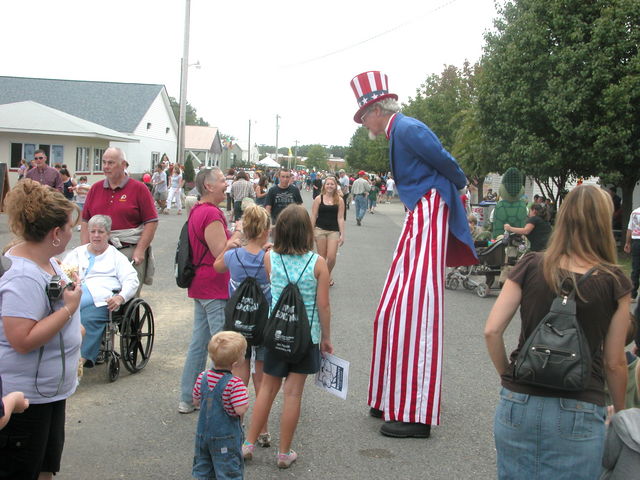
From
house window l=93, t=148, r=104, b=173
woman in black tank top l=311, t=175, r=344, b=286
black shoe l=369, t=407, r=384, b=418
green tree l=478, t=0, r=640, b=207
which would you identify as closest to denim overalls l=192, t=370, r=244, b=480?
black shoe l=369, t=407, r=384, b=418

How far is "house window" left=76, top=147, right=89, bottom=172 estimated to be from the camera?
33.8 m

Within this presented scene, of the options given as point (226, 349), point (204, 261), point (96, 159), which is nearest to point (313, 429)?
point (204, 261)

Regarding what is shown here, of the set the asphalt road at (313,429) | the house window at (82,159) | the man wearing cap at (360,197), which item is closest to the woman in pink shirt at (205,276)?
the asphalt road at (313,429)

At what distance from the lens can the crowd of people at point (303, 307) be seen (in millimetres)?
2816

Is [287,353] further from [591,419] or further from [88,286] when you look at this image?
[88,286]

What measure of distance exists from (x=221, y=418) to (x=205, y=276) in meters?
1.73

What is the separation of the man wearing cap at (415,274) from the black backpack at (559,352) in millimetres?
2239

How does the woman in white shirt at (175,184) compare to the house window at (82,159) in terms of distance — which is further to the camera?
the house window at (82,159)

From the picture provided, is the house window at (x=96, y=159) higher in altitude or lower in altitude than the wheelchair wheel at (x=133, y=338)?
higher

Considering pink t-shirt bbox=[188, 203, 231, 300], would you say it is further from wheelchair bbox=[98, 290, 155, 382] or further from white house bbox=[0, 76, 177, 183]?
white house bbox=[0, 76, 177, 183]

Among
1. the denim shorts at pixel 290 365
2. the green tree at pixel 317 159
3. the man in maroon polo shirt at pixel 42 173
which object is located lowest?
the denim shorts at pixel 290 365

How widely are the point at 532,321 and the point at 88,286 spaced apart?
424 centimetres

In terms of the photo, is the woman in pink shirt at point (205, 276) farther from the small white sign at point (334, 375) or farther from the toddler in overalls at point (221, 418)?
the toddler in overalls at point (221, 418)

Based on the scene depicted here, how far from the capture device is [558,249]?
2.85 metres
